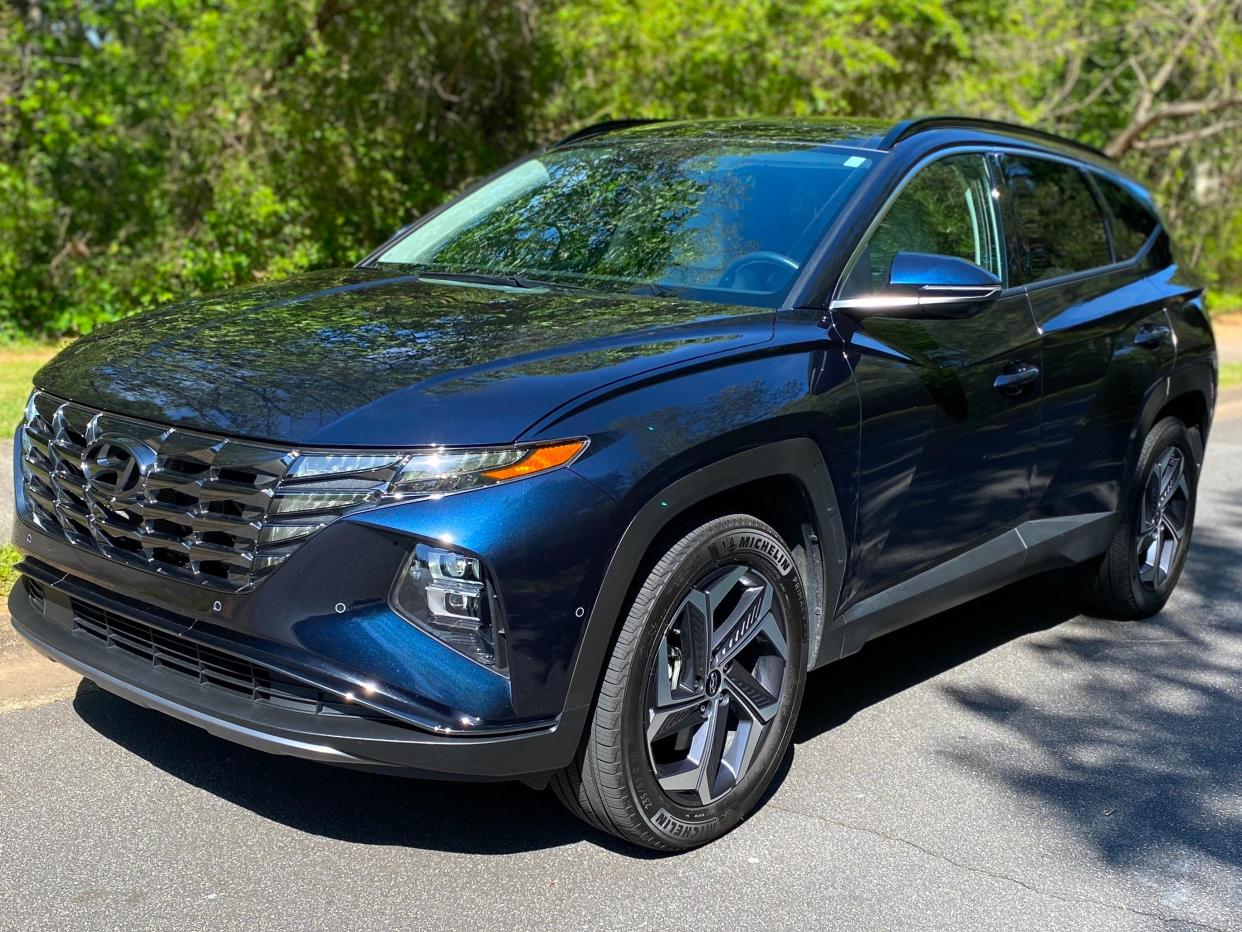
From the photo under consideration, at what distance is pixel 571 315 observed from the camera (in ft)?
12.7

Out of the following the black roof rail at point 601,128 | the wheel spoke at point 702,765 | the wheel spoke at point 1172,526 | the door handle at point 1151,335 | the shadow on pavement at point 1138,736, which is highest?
the black roof rail at point 601,128

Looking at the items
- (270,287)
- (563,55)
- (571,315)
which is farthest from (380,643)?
(563,55)

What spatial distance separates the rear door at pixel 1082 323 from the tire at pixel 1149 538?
0.89ft

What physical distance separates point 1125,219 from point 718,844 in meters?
3.40

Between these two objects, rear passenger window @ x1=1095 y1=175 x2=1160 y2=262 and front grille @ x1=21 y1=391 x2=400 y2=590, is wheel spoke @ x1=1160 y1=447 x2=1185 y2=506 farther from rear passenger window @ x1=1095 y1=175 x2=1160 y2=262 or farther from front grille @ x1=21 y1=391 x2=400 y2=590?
front grille @ x1=21 y1=391 x2=400 y2=590

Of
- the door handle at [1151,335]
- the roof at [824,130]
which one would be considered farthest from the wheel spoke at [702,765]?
the door handle at [1151,335]

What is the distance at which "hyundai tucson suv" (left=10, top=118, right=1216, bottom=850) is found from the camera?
10.3 ft

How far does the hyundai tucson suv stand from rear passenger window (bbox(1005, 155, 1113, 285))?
2 cm

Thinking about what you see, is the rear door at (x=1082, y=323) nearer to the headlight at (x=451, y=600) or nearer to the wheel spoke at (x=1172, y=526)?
the wheel spoke at (x=1172, y=526)

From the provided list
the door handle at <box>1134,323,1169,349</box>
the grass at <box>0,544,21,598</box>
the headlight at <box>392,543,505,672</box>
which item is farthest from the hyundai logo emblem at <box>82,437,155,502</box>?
the door handle at <box>1134,323,1169,349</box>

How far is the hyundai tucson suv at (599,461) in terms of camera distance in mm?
3131

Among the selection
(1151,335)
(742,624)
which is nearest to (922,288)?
(742,624)

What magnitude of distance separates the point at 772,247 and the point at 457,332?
107 cm

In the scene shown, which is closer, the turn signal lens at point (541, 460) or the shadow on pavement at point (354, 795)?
the turn signal lens at point (541, 460)
